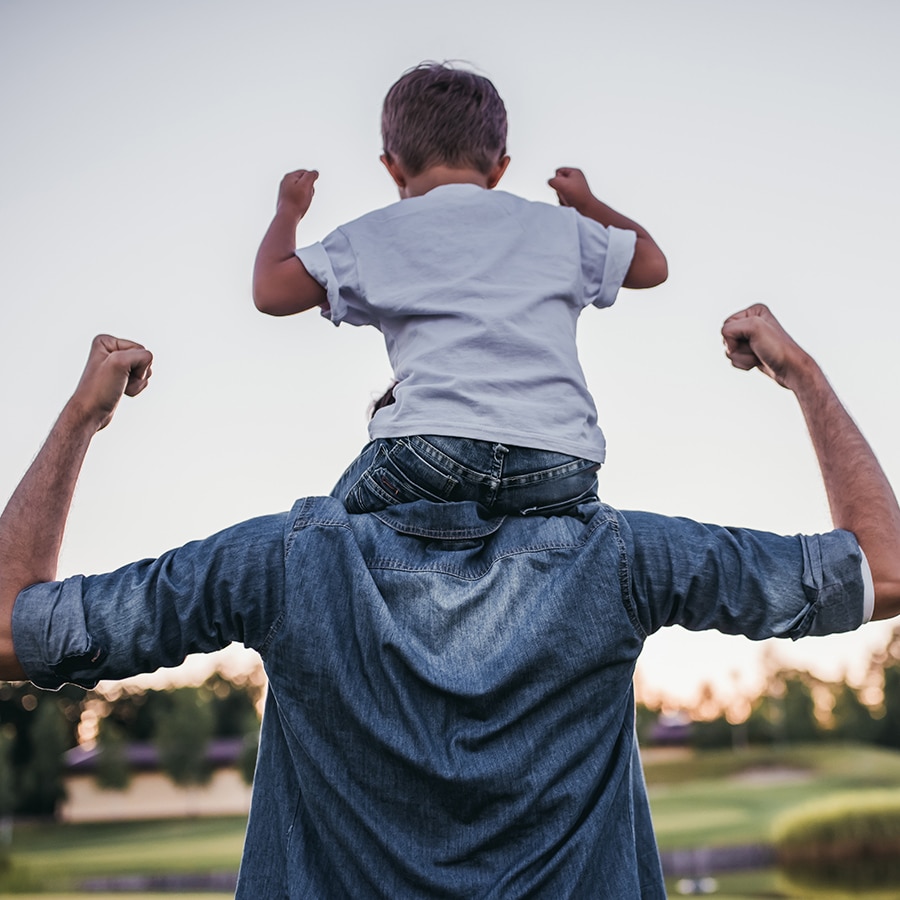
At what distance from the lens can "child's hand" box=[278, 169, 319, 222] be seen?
1.67m

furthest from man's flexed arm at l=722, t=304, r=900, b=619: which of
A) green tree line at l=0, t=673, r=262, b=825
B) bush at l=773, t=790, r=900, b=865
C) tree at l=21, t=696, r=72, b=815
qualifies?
tree at l=21, t=696, r=72, b=815

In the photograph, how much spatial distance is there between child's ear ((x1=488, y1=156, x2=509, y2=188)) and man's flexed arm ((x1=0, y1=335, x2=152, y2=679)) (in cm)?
59

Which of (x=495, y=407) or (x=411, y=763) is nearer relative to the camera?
(x=411, y=763)

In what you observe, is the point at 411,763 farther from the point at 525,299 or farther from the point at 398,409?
the point at 525,299

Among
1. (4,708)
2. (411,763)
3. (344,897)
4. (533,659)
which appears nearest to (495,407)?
(533,659)

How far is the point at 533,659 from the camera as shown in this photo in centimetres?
133

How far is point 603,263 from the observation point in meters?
1.61

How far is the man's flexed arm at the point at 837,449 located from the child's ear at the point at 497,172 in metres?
0.43

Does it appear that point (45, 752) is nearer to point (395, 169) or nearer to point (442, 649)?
point (395, 169)

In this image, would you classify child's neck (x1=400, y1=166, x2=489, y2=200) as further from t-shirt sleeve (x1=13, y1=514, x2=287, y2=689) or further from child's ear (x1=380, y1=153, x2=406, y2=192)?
t-shirt sleeve (x1=13, y1=514, x2=287, y2=689)

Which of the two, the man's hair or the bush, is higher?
the man's hair

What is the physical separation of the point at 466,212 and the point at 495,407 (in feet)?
1.09

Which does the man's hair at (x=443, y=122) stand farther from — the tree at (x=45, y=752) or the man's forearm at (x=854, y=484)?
the tree at (x=45, y=752)

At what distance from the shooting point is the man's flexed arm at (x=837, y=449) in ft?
4.54
